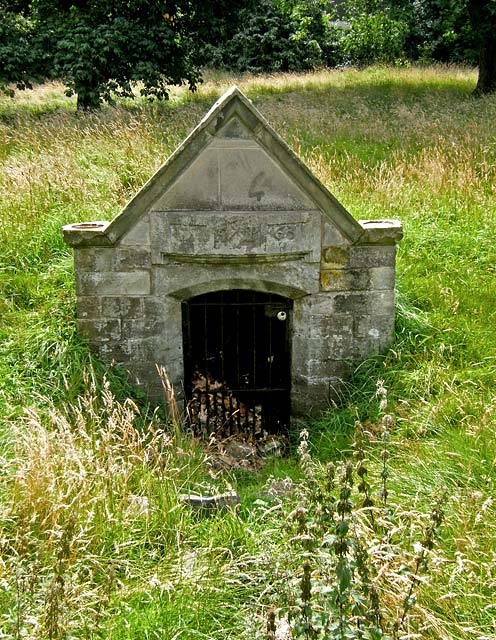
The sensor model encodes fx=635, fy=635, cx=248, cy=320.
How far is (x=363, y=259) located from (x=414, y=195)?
2986 millimetres

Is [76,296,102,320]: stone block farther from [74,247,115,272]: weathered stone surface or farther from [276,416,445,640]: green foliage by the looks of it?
[276,416,445,640]: green foliage

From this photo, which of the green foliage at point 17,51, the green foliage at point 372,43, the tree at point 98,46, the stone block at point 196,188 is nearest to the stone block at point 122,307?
the stone block at point 196,188

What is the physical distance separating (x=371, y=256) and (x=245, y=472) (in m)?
2.28

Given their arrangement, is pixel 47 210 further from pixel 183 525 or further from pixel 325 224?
pixel 183 525

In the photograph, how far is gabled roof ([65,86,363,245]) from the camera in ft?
17.6

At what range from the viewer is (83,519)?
3686 millimetres

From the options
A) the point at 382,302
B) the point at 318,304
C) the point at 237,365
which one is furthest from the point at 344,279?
the point at 237,365

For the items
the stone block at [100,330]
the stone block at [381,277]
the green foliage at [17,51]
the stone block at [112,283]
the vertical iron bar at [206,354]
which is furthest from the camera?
the green foliage at [17,51]

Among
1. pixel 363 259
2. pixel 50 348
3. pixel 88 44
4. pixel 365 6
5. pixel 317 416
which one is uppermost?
pixel 365 6

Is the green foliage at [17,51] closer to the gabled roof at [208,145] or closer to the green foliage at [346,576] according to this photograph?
the gabled roof at [208,145]

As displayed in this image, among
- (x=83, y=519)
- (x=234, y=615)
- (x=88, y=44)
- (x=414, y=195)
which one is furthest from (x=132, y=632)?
(x=88, y=44)

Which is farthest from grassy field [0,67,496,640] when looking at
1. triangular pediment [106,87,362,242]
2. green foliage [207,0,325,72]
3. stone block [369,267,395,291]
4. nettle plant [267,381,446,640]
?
green foliage [207,0,325,72]

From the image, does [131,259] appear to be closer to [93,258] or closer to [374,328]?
[93,258]

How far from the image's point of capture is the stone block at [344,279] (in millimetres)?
5910
